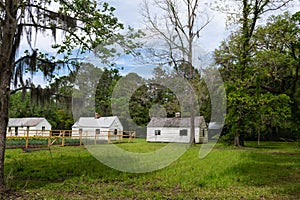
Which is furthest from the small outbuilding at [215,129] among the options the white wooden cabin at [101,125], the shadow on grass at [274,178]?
the shadow on grass at [274,178]

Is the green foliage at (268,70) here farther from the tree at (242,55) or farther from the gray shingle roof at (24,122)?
the gray shingle roof at (24,122)

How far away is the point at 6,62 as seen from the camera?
17.9 feet

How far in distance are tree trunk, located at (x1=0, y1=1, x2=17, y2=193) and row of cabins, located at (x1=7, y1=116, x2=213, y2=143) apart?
8.12 ft

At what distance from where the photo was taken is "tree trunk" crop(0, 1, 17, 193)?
5332 millimetres

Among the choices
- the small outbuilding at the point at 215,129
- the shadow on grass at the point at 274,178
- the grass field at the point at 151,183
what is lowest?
the shadow on grass at the point at 274,178

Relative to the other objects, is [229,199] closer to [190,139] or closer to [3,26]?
[3,26]

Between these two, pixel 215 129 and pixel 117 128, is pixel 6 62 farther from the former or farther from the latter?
pixel 215 129

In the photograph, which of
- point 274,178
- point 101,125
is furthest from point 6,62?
point 274,178

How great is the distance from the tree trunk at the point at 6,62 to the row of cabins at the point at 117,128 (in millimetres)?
2476

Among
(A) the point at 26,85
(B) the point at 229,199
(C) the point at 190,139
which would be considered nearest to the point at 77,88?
(A) the point at 26,85

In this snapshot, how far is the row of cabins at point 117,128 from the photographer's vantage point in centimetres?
900

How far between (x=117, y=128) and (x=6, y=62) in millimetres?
4649

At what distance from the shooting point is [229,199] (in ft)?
15.9

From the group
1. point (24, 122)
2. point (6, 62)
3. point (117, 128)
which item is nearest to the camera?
point (6, 62)
